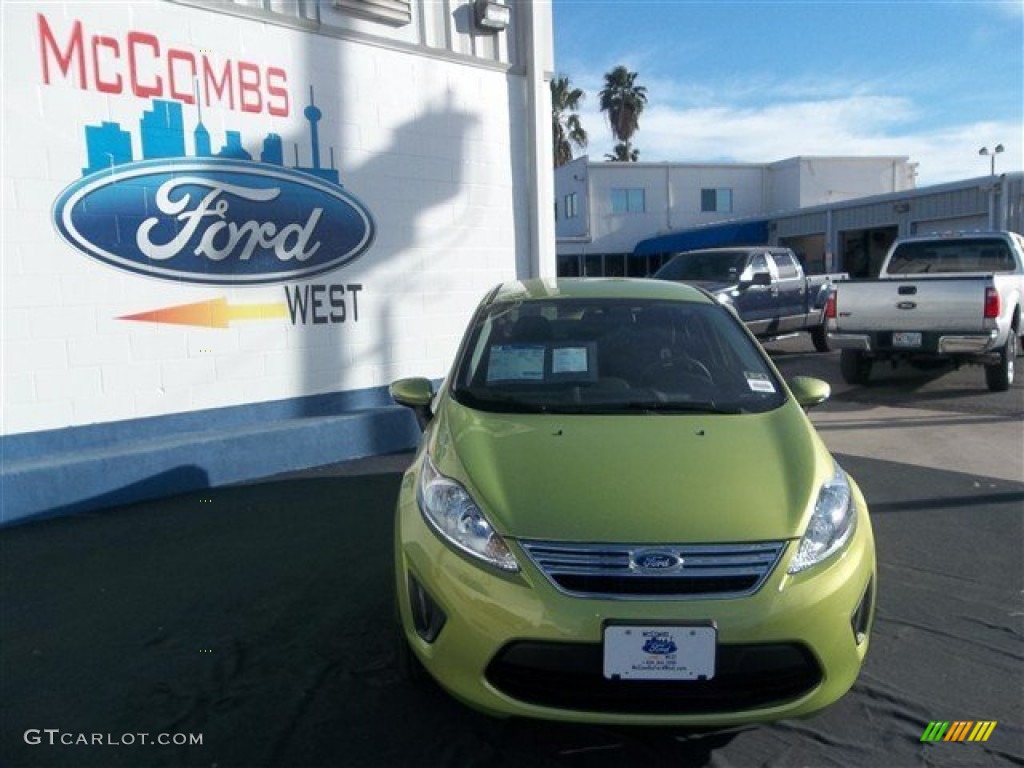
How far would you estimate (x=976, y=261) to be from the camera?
10617 millimetres

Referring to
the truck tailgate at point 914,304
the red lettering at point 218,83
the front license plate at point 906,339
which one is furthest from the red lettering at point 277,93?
the front license plate at point 906,339

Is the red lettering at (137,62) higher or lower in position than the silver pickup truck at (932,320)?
higher

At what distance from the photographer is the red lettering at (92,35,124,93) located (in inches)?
214

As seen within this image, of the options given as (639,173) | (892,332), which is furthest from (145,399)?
(639,173)

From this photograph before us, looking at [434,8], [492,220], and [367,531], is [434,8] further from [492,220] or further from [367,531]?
[367,531]

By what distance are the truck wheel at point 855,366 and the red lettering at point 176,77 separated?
8.13 m

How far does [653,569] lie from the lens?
7.70ft

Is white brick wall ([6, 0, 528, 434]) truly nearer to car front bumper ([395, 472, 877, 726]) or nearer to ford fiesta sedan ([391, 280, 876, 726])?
ford fiesta sedan ([391, 280, 876, 726])

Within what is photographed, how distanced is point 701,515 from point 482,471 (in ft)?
2.48

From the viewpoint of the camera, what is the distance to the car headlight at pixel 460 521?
8.03 ft

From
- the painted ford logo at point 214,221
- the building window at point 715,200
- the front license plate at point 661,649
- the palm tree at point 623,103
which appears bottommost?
the front license plate at point 661,649

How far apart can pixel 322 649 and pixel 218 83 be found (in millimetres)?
4683

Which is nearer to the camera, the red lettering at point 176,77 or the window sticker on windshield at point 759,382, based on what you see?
the window sticker on windshield at point 759,382

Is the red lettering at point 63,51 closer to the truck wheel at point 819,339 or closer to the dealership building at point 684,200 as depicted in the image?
the truck wheel at point 819,339
